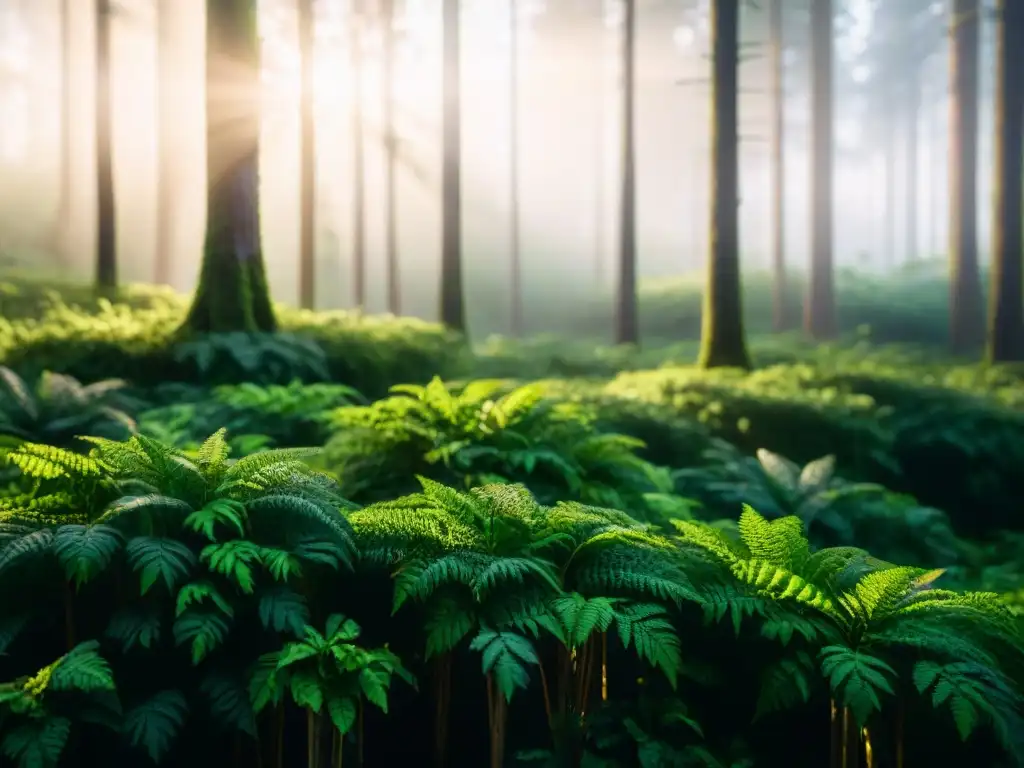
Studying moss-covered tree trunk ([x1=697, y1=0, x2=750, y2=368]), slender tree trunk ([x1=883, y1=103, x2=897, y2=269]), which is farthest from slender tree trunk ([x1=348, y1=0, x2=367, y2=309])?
slender tree trunk ([x1=883, y1=103, x2=897, y2=269])

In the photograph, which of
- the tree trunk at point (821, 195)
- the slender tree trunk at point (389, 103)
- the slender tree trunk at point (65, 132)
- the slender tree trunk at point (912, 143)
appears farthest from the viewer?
the slender tree trunk at point (912, 143)

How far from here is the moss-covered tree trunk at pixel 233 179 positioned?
34.1ft

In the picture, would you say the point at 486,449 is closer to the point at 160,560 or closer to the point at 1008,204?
the point at 160,560

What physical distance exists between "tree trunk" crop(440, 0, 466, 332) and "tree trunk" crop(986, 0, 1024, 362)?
10387 mm

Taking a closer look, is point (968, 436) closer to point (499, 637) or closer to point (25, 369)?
point (499, 637)

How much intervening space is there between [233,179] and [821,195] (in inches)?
780

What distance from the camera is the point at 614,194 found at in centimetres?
6191

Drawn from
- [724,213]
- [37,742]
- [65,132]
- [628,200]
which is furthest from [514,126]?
[37,742]

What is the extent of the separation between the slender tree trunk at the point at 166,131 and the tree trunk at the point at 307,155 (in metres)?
5.98

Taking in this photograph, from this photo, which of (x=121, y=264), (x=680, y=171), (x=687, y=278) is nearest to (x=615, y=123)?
(x=680, y=171)

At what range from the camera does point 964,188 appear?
2152 cm

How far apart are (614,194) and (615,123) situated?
11.9 meters

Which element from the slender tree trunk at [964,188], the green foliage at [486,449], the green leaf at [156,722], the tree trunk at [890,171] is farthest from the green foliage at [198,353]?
the tree trunk at [890,171]

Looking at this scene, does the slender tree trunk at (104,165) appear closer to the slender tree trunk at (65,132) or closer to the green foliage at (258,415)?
the green foliage at (258,415)
